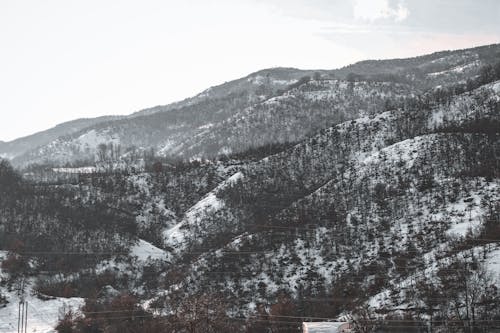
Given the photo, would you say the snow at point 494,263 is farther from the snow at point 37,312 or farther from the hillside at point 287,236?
the snow at point 37,312

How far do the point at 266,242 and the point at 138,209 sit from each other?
203 ft

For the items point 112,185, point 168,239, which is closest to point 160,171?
point 112,185

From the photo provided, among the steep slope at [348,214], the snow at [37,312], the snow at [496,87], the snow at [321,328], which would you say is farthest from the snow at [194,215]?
the snow at [496,87]

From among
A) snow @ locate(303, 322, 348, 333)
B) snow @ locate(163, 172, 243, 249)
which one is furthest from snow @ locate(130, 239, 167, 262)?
snow @ locate(303, 322, 348, 333)

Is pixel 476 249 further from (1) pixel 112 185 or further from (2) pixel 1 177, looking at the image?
(2) pixel 1 177

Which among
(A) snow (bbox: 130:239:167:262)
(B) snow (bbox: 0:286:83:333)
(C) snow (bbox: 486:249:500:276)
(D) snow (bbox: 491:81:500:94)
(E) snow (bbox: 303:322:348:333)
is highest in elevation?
(D) snow (bbox: 491:81:500:94)

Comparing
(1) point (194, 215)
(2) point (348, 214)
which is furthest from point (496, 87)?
(1) point (194, 215)

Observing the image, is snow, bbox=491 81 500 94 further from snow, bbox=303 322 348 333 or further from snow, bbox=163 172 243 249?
snow, bbox=303 322 348 333

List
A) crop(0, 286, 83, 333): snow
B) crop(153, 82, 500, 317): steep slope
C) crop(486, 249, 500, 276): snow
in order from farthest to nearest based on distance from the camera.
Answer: crop(153, 82, 500, 317): steep slope → crop(0, 286, 83, 333): snow → crop(486, 249, 500, 276): snow

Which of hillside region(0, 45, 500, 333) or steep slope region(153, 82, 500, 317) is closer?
hillside region(0, 45, 500, 333)

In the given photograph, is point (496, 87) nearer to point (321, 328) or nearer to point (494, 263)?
point (494, 263)

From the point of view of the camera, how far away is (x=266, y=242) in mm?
112688

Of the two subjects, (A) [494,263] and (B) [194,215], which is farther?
(B) [194,215]

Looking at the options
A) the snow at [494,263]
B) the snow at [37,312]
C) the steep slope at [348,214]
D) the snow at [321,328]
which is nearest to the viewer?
the snow at [321,328]
